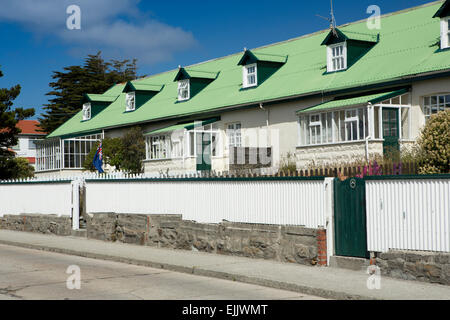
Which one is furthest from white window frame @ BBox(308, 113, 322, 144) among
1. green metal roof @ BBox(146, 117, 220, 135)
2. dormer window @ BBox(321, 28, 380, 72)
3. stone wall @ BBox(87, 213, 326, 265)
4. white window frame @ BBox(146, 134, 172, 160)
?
white window frame @ BBox(146, 134, 172, 160)

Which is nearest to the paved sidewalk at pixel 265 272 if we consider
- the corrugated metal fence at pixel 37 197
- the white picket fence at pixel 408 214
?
the white picket fence at pixel 408 214

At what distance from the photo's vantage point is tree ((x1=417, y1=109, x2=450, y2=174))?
14.2 metres

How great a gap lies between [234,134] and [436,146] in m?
15.2

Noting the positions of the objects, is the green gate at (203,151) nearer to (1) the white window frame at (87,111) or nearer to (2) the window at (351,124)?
(2) the window at (351,124)

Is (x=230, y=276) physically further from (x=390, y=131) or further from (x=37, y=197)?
(x=37, y=197)

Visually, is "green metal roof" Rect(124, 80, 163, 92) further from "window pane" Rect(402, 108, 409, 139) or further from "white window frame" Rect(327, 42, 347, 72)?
"window pane" Rect(402, 108, 409, 139)

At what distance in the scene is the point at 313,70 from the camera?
1025 inches

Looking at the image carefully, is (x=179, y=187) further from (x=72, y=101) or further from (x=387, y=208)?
(x=72, y=101)

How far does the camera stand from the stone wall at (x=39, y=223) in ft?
67.2

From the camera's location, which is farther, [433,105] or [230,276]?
[433,105]

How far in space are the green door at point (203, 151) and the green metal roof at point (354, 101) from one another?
7125mm

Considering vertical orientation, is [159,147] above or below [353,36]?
below

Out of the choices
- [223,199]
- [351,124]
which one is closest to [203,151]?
[351,124]
